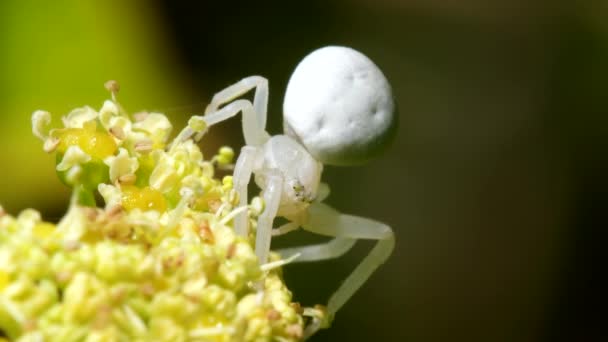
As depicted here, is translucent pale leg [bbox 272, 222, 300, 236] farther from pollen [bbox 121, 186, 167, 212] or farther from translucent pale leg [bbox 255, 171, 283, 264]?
pollen [bbox 121, 186, 167, 212]

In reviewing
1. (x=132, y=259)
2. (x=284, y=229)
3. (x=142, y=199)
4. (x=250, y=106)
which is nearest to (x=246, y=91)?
(x=250, y=106)

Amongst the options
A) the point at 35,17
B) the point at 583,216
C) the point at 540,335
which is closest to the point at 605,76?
the point at 583,216

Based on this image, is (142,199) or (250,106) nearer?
(142,199)

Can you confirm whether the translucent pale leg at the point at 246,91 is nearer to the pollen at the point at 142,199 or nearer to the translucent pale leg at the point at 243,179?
the translucent pale leg at the point at 243,179

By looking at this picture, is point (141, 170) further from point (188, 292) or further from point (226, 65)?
point (226, 65)

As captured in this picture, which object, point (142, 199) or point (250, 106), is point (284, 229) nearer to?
point (250, 106)

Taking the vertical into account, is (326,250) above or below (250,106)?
below
